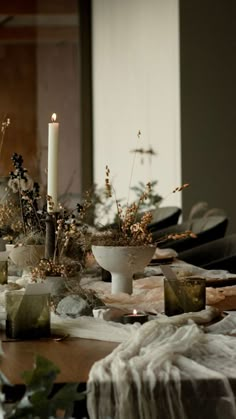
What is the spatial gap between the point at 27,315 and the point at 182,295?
15.6 inches

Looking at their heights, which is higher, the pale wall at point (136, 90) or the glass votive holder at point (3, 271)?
the pale wall at point (136, 90)

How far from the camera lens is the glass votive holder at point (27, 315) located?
2.30 metres

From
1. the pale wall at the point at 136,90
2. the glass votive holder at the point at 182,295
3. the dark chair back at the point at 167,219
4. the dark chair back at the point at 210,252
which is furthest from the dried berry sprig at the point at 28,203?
the pale wall at the point at 136,90

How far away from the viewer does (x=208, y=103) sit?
791 cm

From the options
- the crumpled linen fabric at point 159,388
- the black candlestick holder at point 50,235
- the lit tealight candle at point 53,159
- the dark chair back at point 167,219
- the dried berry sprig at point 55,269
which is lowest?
the dark chair back at point 167,219

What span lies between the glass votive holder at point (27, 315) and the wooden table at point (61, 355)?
4cm

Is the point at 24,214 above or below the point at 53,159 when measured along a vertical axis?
below

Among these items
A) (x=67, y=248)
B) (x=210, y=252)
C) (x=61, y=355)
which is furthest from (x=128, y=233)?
(x=210, y=252)

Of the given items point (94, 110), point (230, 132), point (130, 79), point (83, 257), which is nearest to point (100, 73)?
point (94, 110)

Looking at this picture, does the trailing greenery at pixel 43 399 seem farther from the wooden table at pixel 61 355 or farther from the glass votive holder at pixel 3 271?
the glass votive holder at pixel 3 271

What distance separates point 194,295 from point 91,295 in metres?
0.25

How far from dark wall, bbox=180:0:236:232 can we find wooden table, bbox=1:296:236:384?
5.70 meters

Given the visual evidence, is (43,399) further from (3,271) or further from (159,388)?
(3,271)

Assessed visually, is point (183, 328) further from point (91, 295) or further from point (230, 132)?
point (230, 132)
